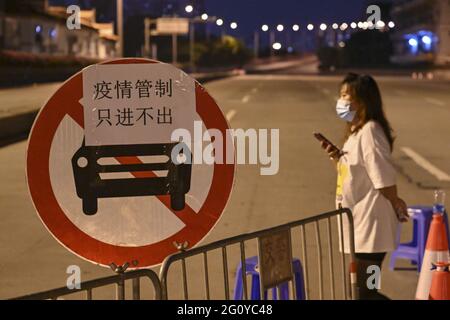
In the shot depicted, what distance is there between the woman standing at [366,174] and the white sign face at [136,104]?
289 cm

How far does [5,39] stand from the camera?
75562 millimetres

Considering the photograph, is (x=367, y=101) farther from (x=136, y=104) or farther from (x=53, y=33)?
(x=53, y=33)

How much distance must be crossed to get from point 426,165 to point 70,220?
12996 mm

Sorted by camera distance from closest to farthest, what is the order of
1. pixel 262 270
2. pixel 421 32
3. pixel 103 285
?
pixel 103 285 < pixel 262 270 < pixel 421 32

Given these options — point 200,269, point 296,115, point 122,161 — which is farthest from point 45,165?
point 296,115

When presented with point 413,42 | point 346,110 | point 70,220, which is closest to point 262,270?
point 70,220

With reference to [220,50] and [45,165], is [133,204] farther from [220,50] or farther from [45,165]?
[220,50]

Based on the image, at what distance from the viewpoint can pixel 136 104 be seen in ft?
10.6

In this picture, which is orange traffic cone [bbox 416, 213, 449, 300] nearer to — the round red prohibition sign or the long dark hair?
the long dark hair

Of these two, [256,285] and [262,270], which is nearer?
[262,270]

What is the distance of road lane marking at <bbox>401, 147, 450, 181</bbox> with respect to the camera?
14.3 meters

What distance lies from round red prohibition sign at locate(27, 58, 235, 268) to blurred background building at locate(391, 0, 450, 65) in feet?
355

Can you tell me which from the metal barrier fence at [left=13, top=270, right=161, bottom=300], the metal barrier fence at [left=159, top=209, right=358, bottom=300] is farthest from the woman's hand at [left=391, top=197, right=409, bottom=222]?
the metal barrier fence at [left=13, top=270, right=161, bottom=300]
